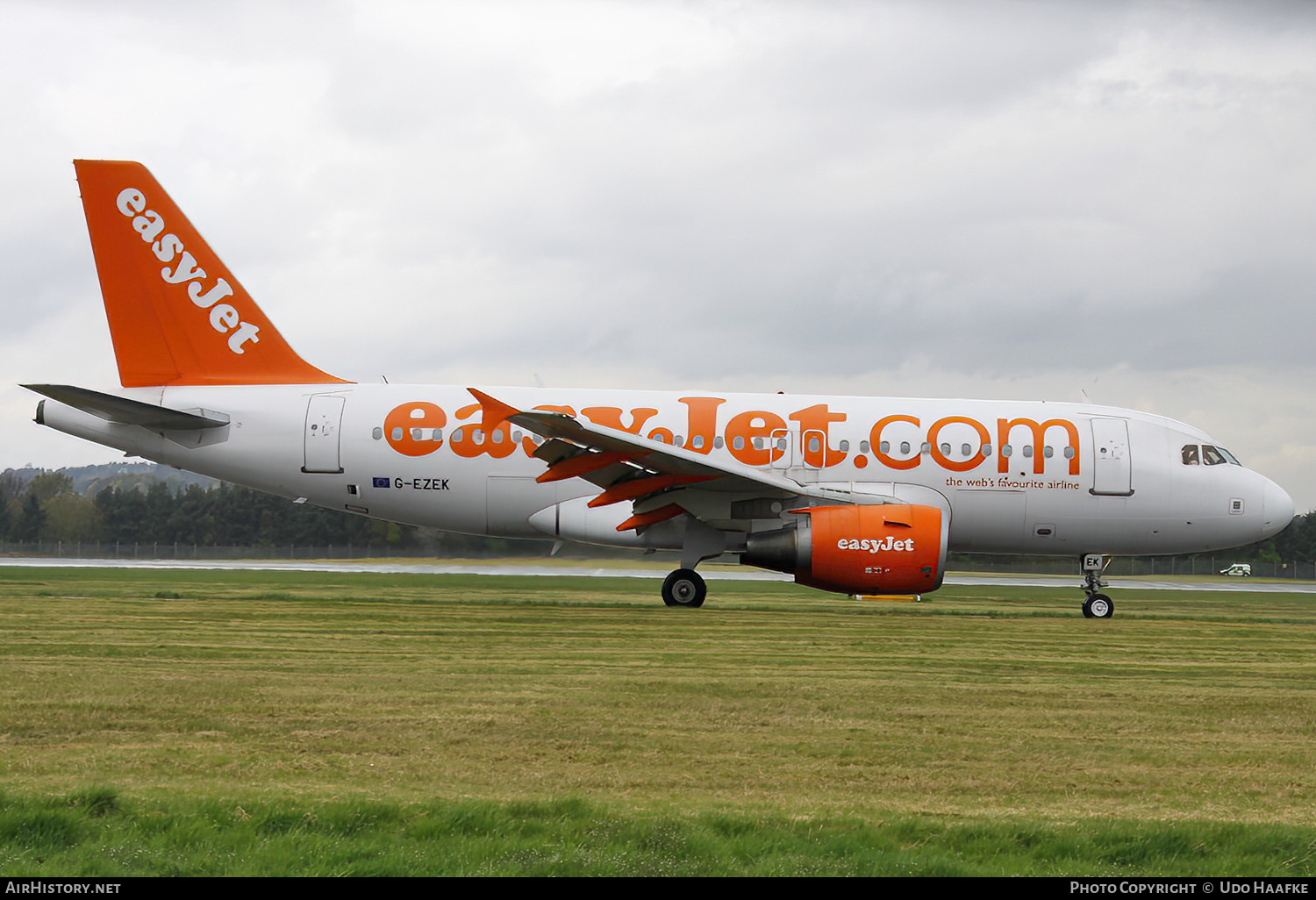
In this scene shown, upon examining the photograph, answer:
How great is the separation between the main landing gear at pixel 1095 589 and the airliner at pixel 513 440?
0.12 ft

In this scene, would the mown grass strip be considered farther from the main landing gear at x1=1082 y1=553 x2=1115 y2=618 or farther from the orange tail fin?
the orange tail fin

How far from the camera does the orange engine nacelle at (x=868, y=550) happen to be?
1521cm

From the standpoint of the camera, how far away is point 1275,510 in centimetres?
1908

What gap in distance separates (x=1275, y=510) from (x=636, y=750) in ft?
53.6

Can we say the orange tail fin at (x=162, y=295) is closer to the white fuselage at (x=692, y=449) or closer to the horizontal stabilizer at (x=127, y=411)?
the white fuselage at (x=692, y=449)

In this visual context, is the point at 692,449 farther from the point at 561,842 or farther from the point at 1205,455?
the point at 561,842

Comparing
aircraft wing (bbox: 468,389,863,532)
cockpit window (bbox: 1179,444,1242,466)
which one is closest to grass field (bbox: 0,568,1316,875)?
aircraft wing (bbox: 468,389,863,532)

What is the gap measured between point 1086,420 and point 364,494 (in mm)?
11668

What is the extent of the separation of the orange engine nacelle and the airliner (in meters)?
1.75

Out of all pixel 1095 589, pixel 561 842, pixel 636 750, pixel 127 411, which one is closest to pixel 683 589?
pixel 1095 589

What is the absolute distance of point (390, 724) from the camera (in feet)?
23.0

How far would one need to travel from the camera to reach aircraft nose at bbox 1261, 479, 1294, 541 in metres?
19.0
